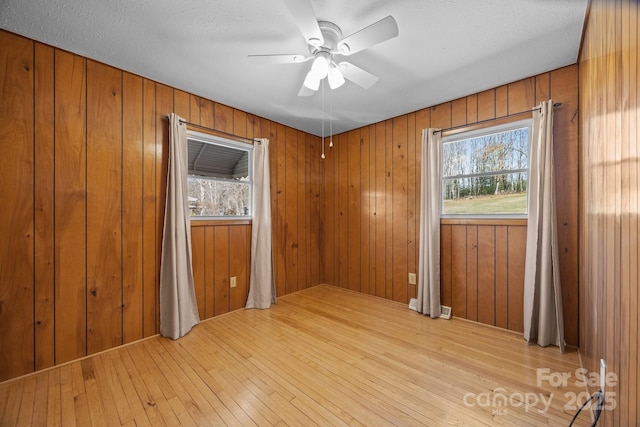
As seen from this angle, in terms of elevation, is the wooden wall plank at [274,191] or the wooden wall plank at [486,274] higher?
the wooden wall plank at [274,191]

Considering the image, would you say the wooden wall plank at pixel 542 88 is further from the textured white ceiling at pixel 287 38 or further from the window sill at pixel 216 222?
the window sill at pixel 216 222

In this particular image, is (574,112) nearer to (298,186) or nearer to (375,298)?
(375,298)

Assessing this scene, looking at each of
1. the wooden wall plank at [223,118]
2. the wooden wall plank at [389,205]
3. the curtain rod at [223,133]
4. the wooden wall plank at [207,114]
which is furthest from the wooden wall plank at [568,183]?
the wooden wall plank at [207,114]

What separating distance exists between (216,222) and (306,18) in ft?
7.37

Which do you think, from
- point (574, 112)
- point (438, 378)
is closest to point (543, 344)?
point (438, 378)

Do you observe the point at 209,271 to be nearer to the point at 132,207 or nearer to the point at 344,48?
the point at 132,207

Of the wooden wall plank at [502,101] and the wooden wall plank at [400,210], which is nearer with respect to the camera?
the wooden wall plank at [502,101]

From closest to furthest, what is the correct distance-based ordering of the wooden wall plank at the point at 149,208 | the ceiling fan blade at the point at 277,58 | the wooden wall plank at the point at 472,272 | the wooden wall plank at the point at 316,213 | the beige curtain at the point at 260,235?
the ceiling fan blade at the point at 277,58 → the wooden wall plank at the point at 149,208 → the wooden wall plank at the point at 472,272 → the beige curtain at the point at 260,235 → the wooden wall plank at the point at 316,213

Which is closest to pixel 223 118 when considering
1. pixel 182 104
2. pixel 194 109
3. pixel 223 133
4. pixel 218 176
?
pixel 223 133

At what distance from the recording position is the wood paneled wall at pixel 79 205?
71.7 inches

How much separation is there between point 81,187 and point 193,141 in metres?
1.11

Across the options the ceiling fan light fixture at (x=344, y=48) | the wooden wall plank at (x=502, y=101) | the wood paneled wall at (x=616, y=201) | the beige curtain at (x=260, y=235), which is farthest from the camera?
the beige curtain at (x=260, y=235)

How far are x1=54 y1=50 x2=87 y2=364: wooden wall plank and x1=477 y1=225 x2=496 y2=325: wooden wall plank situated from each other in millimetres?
3679

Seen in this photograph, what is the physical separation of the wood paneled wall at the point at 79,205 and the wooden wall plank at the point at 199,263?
1 cm
